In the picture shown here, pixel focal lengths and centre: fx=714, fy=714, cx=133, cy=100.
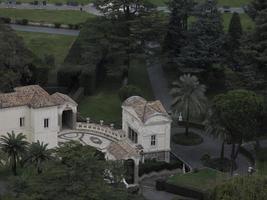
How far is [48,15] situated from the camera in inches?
5295

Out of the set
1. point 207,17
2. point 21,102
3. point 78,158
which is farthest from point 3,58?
point 78,158

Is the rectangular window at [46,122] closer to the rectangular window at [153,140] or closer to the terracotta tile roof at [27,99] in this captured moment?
the terracotta tile roof at [27,99]

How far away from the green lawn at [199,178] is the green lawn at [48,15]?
199 ft

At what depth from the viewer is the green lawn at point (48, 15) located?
429ft

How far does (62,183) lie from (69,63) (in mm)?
51885

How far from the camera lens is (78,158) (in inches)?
2101

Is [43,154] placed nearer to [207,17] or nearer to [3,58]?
[3,58]

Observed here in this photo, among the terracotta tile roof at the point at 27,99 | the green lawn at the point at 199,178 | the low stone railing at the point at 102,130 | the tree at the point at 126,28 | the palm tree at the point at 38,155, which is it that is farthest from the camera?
the tree at the point at 126,28

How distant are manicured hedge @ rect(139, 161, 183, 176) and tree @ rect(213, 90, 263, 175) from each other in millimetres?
6131

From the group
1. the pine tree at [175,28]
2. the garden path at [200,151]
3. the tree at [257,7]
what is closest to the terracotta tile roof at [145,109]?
the garden path at [200,151]

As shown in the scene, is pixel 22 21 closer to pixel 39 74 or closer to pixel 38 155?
pixel 39 74

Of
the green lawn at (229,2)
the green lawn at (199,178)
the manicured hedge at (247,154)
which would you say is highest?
the green lawn at (229,2)

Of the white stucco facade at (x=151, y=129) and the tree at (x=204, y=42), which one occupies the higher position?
the tree at (x=204, y=42)

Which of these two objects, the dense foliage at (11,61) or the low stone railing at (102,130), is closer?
the low stone railing at (102,130)
